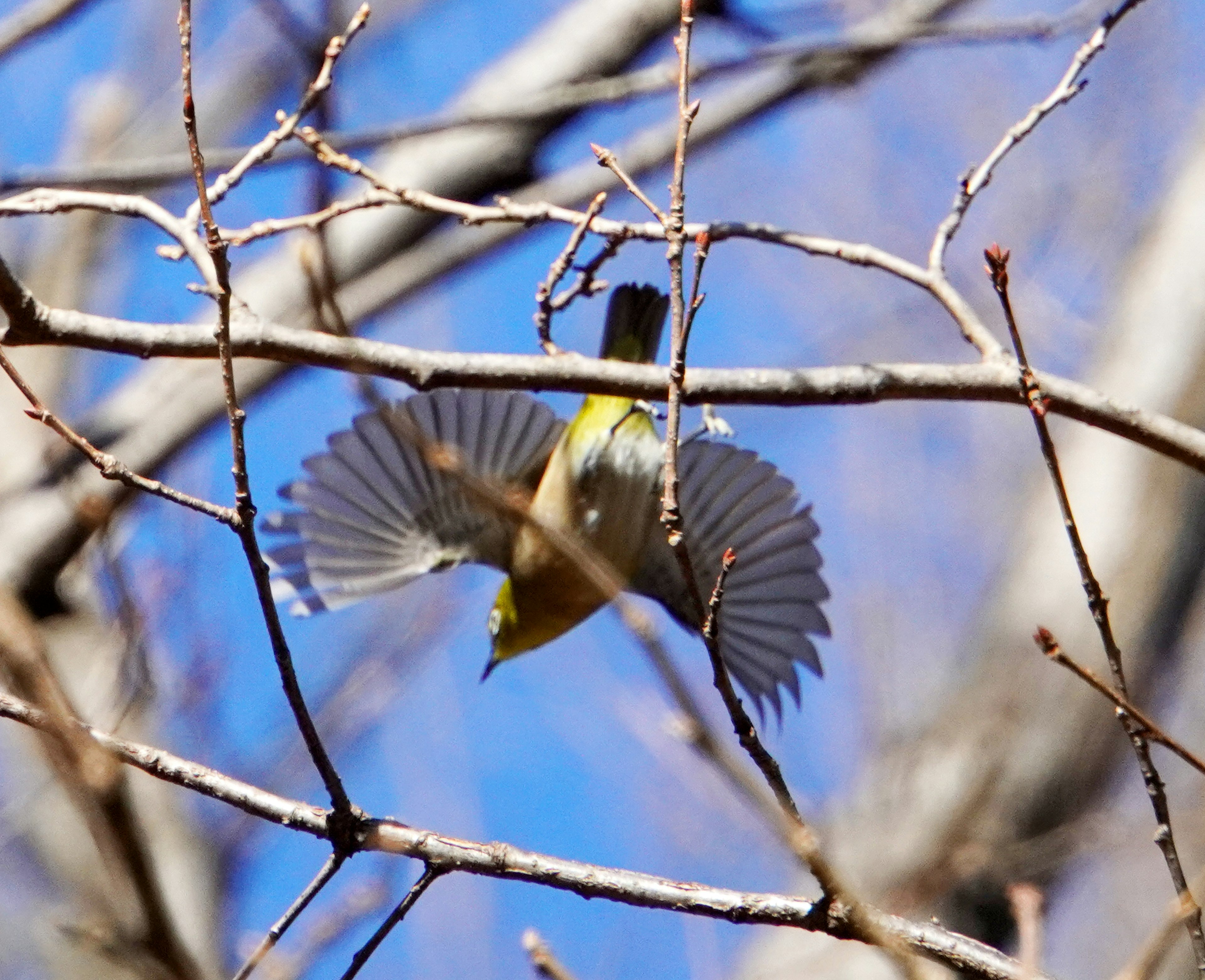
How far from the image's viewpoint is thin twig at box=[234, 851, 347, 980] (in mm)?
1678

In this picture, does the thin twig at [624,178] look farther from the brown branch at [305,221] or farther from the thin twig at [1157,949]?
the thin twig at [1157,949]

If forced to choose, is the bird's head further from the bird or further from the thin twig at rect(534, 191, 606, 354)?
the thin twig at rect(534, 191, 606, 354)

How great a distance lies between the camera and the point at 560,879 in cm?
184

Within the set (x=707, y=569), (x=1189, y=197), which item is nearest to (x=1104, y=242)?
(x=1189, y=197)

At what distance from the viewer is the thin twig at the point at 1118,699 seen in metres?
1.56

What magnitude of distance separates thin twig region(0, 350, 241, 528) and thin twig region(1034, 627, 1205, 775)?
1.00 metres

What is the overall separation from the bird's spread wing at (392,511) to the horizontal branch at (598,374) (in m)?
1.34

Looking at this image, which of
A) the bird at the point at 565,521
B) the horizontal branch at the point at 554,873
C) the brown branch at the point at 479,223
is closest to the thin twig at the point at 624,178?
the brown branch at the point at 479,223

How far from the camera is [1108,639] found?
1660 millimetres

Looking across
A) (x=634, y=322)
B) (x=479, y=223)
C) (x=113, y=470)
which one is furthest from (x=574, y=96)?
(x=113, y=470)

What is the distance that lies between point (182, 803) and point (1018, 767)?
148 inches

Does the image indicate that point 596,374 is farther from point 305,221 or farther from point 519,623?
point 519,623

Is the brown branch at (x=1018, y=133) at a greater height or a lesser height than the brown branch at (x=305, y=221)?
greater

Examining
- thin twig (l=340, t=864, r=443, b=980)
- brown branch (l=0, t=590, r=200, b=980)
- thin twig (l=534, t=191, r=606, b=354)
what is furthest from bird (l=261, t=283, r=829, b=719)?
brown branch (l=0, t=590, r=200, b=980)
